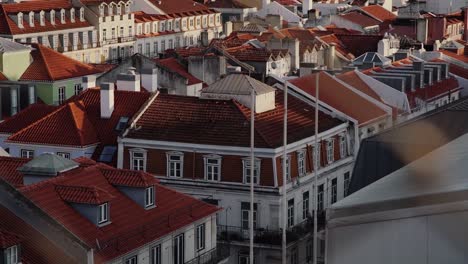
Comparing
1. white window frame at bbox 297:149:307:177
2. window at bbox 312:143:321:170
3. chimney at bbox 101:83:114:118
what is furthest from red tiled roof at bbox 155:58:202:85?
white window frame at bbox 297:149:307:177

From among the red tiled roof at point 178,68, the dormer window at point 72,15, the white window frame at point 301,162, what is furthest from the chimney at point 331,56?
the white window frame at point 301,162

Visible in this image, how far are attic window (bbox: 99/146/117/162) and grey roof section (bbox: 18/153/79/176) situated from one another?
8938 millimetres

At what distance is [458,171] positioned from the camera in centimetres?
1875

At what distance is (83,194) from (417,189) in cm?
1837

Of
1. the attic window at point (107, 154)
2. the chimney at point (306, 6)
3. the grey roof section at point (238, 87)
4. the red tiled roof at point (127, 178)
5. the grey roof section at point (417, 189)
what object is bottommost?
the chimney at point (306, 6)

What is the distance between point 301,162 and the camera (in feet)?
153

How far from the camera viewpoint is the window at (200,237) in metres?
38.6

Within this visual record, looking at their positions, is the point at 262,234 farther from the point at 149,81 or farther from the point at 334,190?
the point at 149,81

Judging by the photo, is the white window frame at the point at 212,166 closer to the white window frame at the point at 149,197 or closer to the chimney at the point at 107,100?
the chimney at the point at 107,100

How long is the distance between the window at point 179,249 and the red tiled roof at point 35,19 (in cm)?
5750

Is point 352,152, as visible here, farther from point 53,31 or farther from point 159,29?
point 159,29

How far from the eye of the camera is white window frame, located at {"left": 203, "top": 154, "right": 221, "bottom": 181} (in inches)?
1783

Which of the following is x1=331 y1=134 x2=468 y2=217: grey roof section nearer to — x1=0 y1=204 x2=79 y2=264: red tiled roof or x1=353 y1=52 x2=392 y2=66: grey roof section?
x1=0 y1=204 x2=79 y2=264: red tiled roof

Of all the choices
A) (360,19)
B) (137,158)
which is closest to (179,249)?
(137,158)
